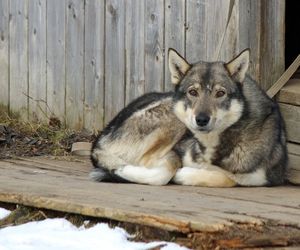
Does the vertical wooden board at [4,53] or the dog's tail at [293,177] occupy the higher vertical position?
the vertical wooden board at [4,53]

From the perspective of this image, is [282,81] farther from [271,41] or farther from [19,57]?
[19,57]

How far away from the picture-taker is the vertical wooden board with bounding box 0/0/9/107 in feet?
33.2

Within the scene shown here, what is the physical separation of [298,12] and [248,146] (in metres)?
4.85

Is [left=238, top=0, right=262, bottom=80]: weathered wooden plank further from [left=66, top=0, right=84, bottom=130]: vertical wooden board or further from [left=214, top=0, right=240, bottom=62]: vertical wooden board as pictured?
[left=66, top=0, right=84, bottom=130]: vertical wooden board

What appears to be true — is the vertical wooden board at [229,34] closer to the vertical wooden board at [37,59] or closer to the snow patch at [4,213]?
the snow patch at [4,213]

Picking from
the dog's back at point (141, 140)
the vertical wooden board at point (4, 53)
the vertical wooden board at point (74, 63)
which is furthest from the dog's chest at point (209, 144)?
the vertical wooden board at point (4, 53)

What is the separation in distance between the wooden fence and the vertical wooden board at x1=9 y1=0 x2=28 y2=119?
0.01 meters

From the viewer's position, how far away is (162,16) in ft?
27.0

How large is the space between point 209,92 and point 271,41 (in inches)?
49.7

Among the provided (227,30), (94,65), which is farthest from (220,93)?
(94,65)

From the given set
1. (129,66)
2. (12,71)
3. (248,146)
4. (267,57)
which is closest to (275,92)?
(267,57)

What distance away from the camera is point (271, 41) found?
25.1 feet

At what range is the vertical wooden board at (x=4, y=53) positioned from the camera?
1011 centimetres

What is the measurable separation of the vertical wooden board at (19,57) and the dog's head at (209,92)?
11.1 ft
